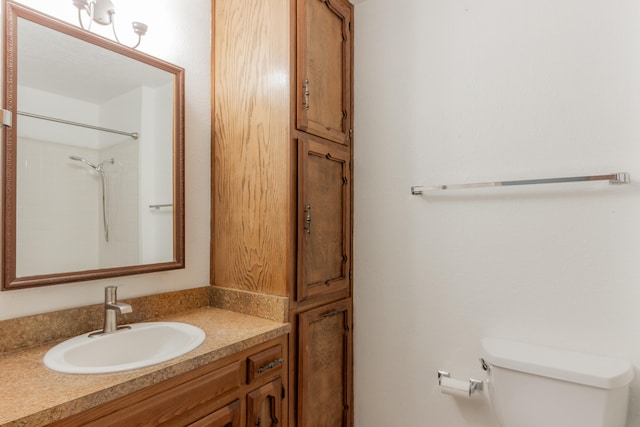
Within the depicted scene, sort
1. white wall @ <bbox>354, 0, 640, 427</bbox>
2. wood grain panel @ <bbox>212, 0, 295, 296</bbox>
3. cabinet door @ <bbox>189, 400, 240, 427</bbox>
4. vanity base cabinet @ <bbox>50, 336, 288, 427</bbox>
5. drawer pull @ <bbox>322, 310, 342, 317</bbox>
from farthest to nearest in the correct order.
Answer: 1. drawer pull @ <bbox>322, 310, 342, 317</bbox>
2. wood grain panel @ <bbox>212, 0, 295, 296</bbox>
3. white wall @ <bbox>354, 0, 640, 427</bbox>
4. cabinet door @ <bbox>189, 400, 240, 427</bbox>
5. vanity base cabinet @ <bbox>50, 336, 288, 427</bbox>

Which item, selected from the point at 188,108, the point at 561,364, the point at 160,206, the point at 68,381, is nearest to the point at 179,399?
the point at 68,381

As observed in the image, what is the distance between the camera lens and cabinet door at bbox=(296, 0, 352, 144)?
149 cm

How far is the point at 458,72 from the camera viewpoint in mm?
1616

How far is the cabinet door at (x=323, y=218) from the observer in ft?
4.88

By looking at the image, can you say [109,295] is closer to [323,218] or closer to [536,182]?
[323,218]

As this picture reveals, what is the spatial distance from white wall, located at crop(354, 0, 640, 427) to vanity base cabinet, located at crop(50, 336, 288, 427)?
656 millimetres

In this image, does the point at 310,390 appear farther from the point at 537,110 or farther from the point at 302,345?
the point at 537,110

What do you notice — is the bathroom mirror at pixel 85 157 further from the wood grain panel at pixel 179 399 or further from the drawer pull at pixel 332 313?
the drawer pull at pixel 332 313

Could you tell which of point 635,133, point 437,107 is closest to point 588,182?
point 635,133

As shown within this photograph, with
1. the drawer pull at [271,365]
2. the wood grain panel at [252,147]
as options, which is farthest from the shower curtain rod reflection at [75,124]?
the drawer pull at [271,365]

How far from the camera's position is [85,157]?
49.4 inches

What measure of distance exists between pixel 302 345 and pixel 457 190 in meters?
0.94

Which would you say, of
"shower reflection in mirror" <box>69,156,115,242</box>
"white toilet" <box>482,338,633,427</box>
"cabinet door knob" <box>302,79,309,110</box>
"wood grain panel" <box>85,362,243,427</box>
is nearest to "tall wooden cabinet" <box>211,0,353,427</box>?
"cabinet door knob" <box>302,79,309,110</box>

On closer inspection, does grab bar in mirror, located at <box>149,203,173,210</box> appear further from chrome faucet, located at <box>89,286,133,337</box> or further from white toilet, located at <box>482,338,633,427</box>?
white toilet, located at <box>482,338,633,427</box>
